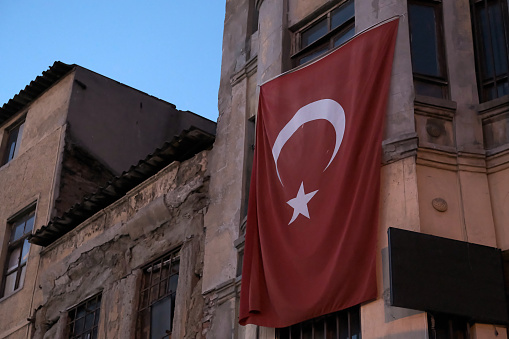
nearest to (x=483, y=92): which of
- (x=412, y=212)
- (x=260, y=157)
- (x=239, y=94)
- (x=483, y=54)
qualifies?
(x=483, y=54)

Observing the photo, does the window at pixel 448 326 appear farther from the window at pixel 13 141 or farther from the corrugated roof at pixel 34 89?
the window at pixel 13 141

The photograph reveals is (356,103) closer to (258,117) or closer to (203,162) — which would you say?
(258,117)

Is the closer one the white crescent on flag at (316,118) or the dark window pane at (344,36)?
the white crescent on flag at (316,118)

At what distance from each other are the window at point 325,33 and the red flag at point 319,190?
0.78 m

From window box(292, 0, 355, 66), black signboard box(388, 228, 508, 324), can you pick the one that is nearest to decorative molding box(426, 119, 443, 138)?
black signboard box(388, 228, 508, 324)

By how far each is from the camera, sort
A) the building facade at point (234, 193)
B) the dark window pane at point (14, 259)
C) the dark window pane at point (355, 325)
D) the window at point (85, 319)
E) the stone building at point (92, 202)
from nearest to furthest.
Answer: the building facade at point (234, 193) → the dark window pane at point (355, 325) → the stone building at point (92, 202) → the window at point (85, 319) → the dark window pane at point (14, 259)

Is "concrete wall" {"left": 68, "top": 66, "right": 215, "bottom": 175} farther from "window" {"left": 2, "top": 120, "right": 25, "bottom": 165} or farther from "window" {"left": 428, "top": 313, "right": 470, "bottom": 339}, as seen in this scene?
"window" {"left": 428, "top": 313, "right": 470, "bottom": 339}

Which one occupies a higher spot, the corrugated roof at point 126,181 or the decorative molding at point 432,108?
the corrugated roof at point 126,181

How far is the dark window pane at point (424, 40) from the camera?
1114 centimetres

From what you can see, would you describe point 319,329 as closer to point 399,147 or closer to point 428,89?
point 399,147

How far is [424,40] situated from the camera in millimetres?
11344

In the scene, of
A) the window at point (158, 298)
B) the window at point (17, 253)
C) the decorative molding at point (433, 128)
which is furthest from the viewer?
the window at point (17, 253)

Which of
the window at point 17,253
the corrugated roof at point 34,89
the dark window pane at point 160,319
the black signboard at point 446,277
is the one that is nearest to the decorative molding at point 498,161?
the black signboard at point 446,277

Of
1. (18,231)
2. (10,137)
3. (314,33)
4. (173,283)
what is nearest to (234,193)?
(173,283)
